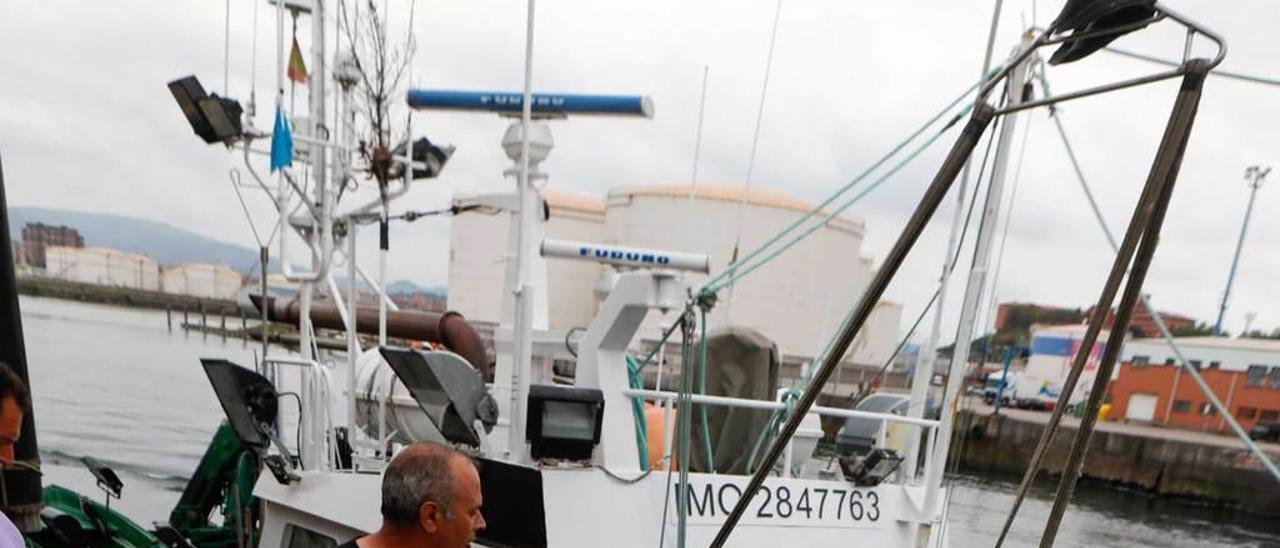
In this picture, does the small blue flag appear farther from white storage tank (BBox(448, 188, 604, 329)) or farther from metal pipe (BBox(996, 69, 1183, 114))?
metal pipe (BBox(996, 69, 1183, 114))

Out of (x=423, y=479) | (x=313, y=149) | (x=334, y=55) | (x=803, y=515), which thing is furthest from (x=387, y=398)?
(x=423, y=479)

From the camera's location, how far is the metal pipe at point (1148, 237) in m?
1.63

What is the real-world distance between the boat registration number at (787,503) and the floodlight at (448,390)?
116 centimetres

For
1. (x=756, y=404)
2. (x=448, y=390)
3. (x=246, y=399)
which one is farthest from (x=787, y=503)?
(x=246, y=399)

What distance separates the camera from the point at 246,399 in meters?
4.91

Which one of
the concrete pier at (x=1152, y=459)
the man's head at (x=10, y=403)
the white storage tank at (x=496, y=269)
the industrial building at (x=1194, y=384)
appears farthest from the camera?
the industrial building at (x=1194, y=384)

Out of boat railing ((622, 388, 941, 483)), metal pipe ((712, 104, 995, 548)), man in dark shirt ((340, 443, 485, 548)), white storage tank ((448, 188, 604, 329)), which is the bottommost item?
white storage tank ((448, 188, 604, 329))

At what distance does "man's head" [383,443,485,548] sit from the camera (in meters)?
1.71

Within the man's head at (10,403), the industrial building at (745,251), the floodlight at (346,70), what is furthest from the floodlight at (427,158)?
the industrial building at (745,251)

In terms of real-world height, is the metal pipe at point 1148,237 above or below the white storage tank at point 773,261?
above

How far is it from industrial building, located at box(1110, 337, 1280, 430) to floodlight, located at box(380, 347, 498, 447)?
92.5 feet

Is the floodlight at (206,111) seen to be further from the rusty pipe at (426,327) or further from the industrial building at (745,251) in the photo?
the industrial building at (745,251)

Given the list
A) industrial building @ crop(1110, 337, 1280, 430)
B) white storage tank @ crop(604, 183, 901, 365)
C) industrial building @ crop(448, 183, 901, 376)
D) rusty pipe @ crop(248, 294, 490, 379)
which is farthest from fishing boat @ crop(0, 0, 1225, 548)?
industrial building @ crop(1110, 337, 1280, 430)

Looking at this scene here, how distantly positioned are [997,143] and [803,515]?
2.47m
